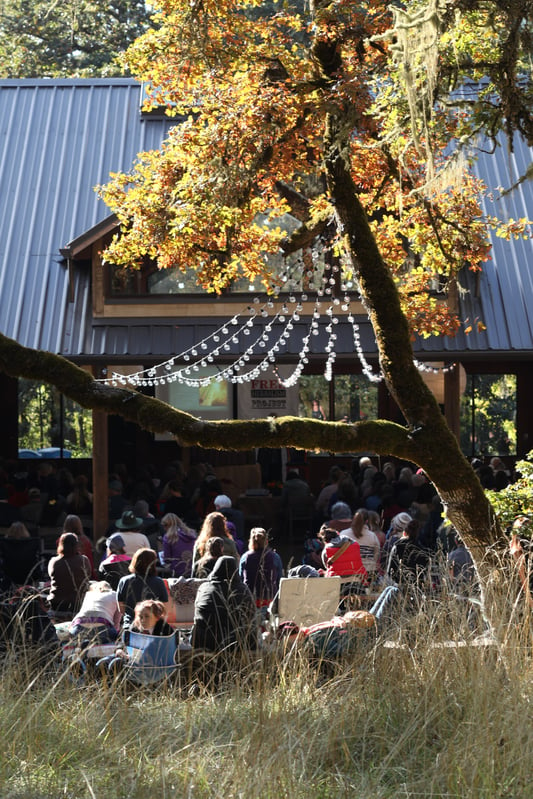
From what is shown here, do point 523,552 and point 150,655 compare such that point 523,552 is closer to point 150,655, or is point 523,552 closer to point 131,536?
point 150,655

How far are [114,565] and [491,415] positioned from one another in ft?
43.8

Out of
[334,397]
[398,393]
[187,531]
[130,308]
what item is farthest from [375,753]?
[334,397]

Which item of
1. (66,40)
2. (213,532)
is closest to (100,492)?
(213,532)

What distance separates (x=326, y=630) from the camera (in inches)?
255

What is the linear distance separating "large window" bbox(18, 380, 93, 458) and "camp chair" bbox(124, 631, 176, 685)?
581 inches

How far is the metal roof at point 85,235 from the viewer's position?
15430 millimetres

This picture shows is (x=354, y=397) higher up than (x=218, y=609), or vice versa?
(x=354, y=397)

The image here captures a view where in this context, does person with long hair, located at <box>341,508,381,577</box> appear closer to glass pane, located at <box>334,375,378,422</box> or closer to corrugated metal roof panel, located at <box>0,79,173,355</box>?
corrugated metal roof panel, located at <box>0,79,173,355</box>

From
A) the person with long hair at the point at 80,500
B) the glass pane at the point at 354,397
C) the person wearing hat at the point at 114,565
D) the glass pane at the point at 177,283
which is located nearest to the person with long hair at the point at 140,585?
the person wearing hat at the point at 114,565

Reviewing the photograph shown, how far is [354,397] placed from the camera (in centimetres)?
2119

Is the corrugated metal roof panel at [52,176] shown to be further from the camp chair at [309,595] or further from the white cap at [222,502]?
the camp chair at [309,595]

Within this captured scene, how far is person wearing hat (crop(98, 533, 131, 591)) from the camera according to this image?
362 inches

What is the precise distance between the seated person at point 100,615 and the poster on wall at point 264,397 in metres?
12.4

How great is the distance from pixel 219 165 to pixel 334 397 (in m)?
12.1
